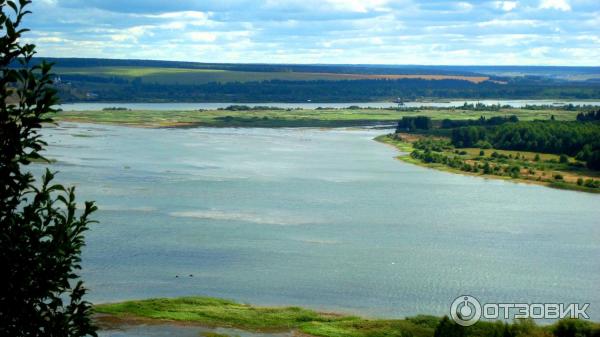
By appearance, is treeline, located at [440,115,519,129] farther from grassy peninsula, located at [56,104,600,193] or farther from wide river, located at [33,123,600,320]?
wide river, located at [33,123,600,320]

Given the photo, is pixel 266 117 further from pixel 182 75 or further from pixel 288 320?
pixel 182 75

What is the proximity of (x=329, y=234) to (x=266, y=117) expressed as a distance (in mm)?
60563

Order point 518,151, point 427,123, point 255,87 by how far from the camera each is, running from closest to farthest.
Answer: point 518,151
point 427,123
point 255,87

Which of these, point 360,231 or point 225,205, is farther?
point 225,205

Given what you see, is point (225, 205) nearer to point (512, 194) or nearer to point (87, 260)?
point (87, 260)

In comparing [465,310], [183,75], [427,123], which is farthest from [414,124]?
[183,75]

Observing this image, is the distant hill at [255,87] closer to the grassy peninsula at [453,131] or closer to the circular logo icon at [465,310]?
the grassy peninsula at [453,131]

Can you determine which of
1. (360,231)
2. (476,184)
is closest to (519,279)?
(360,231)

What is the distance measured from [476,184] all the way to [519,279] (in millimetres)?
20535

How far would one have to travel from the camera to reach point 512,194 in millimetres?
40781

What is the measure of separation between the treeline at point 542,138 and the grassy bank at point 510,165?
74 centimetres

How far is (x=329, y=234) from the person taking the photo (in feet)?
96.7

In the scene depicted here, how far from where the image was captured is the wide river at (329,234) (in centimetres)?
2264

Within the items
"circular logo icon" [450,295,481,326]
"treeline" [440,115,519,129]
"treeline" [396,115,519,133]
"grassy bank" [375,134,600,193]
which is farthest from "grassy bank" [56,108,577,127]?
"circular logo icon" [450,295,481,326]
